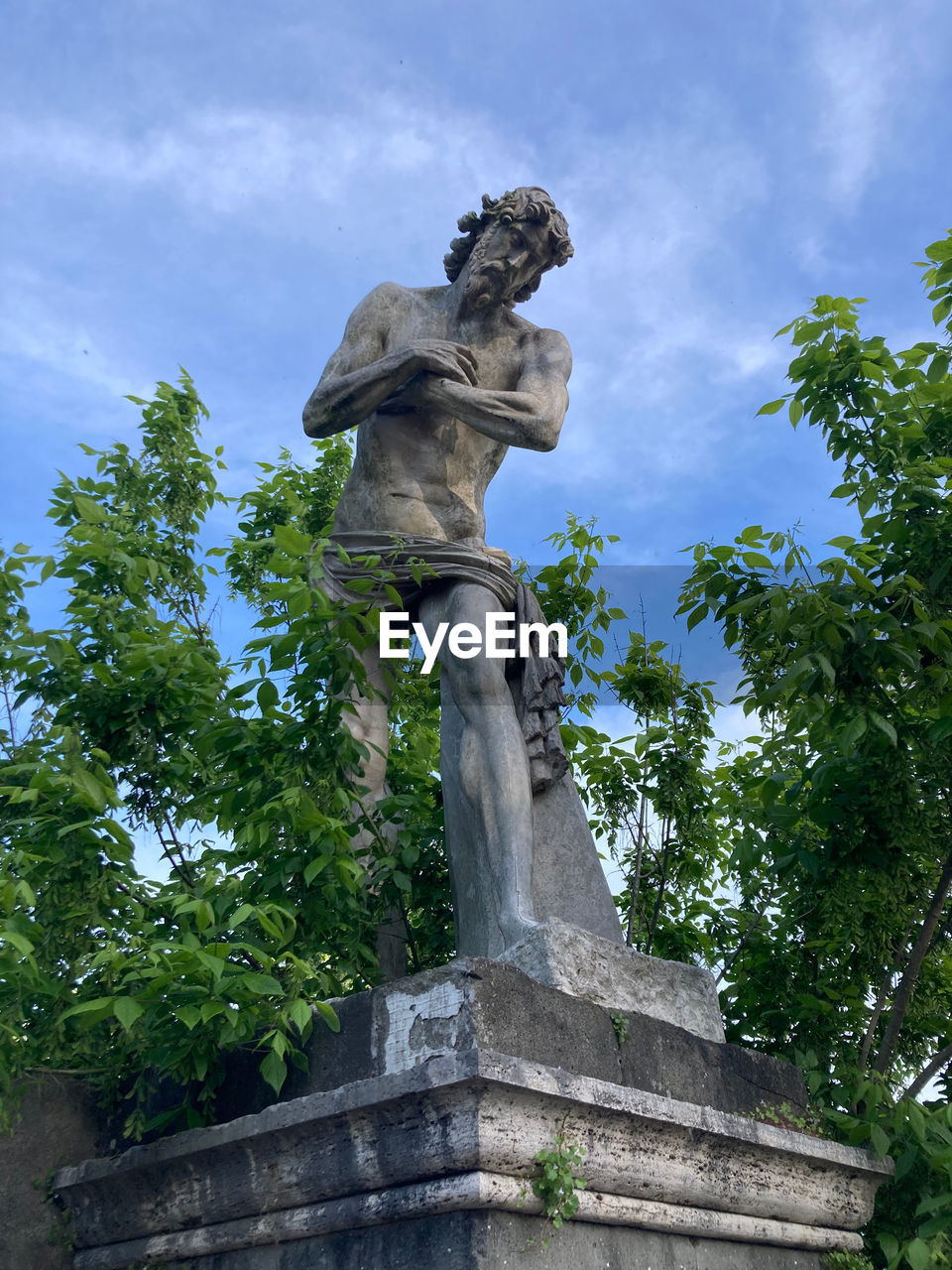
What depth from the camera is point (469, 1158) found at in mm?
2785

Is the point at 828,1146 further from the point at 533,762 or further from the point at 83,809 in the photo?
the point at 83,809

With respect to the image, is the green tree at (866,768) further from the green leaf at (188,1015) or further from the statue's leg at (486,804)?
the green leaf at (188,1015)

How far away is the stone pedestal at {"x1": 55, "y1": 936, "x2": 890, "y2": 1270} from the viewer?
9.33 ft

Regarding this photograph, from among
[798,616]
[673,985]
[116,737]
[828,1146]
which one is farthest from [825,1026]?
[116,737]

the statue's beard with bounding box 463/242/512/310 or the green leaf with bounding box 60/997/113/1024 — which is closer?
the green leaf with bounding box 60/997/113/1024

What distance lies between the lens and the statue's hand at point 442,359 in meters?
4.46

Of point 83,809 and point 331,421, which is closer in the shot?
point 83,809

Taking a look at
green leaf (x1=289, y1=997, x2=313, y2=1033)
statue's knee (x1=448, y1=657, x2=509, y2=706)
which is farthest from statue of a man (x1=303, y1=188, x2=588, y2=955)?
green leaf (x1=289, y1=997, x2=313, y2=1033)

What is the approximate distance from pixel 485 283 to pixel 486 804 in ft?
7.13

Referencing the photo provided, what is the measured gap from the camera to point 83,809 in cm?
349

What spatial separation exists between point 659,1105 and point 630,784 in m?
3.21

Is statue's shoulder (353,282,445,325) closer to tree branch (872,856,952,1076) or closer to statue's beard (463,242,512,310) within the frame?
statue's beard (463,242,512,310)

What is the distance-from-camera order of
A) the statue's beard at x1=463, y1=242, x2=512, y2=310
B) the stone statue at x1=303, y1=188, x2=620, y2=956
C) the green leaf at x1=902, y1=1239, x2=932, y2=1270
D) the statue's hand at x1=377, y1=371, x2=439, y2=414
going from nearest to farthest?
the green leaf at x1=902, y1=1239, x2=932, y2=1270 < the stone statue at x1=303, y1=188, x2=620, y2=956 < the statue's hand at x1=377, y1=371, x2=439, y2=414 < the statue's beard at x1=463, y1=242, x2=512, y2=310

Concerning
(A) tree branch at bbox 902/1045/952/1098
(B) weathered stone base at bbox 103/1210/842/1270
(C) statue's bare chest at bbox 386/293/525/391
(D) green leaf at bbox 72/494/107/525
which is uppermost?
(C) statue's bare chest at bbox 386/293/525/391
